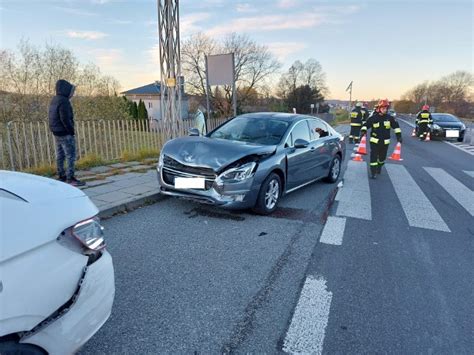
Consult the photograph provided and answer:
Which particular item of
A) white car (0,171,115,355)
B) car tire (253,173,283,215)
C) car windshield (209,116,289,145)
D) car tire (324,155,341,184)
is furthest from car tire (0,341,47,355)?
car tire (324,155,341,184)

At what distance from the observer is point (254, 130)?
5547mm

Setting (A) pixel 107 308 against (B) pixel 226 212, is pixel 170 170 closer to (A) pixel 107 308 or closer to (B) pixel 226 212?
(B) pixel 226 212

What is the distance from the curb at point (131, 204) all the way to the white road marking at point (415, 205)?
13.4 feet

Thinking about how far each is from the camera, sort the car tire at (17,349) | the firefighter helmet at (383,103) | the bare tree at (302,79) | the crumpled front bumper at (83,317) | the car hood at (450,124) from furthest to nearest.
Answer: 1. the bare tree at (302,79)
2. the car hood at (450,124)
3. the firefighter helmet at (383,103)
4. the crumpled front bumper at (83,317)
5. the car tire at (17,349)

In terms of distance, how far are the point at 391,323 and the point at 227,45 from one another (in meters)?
42.5

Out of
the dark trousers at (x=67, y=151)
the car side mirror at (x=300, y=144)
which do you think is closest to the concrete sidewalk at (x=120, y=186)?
the dark trousers at (x=67, y=151)

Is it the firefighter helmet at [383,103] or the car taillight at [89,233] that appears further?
the firefighter helmet at [383,103]

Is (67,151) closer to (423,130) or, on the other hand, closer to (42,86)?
(42,86)

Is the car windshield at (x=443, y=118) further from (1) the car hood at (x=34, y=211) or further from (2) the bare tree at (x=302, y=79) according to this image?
(2) the bare tree at (x=302, y=79)

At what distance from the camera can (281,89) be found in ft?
193

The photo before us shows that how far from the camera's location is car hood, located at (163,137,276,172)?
14.5 ft

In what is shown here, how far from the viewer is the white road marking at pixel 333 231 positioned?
396 cm

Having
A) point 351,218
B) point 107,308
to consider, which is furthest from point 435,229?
point 107,308

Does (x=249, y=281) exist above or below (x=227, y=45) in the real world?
below
